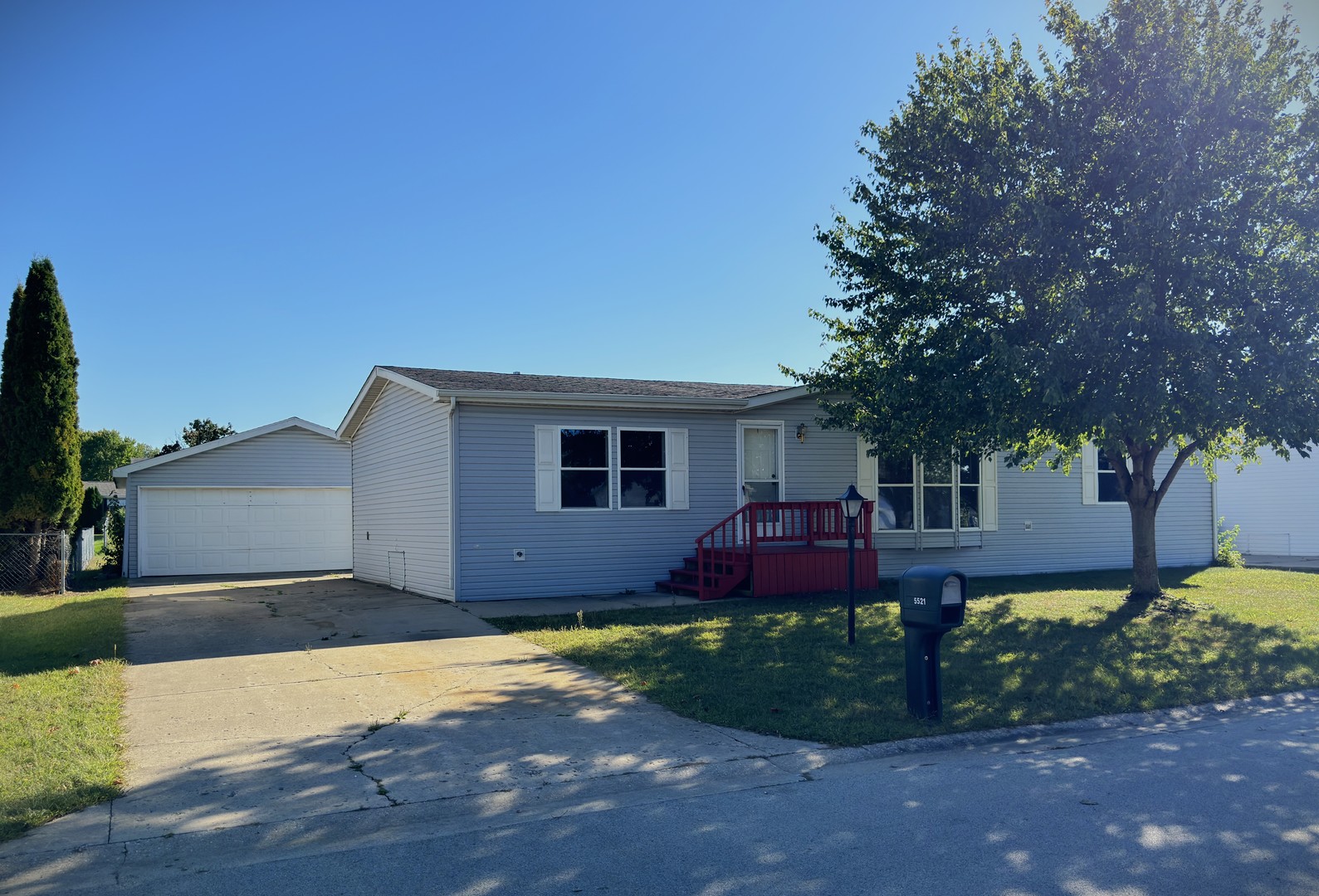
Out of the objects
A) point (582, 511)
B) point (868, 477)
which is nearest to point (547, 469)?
point (582, 511)

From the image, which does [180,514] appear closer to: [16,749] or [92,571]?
[92,571]

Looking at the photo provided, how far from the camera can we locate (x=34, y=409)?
18.6m

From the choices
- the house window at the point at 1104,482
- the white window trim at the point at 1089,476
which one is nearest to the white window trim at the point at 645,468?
the white window trim at the point at 1089,476

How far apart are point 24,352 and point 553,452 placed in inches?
466

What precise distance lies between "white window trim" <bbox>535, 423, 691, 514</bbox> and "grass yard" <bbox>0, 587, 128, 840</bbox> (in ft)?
20.4

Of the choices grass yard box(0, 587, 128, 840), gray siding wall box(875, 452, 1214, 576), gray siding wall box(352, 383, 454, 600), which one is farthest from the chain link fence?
gray siding wall box(875, 452, 1214, 576)

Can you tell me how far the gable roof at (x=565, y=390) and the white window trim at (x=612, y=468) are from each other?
473mm

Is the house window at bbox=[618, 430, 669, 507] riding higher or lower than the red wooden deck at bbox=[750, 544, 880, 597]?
higher

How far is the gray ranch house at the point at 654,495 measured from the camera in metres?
14.6

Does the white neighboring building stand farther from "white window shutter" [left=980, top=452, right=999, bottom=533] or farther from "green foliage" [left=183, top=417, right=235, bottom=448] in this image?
"green foliage" [left=183, top=417, right=235, bottom=448]

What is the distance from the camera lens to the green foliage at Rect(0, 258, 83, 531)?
18.5 metres

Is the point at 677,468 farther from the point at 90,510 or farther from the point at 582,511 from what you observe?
the point at 90,510

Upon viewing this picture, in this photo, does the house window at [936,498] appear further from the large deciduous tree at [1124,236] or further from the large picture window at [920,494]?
the large deciduous tree at [1124,236]

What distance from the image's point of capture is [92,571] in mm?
23453
